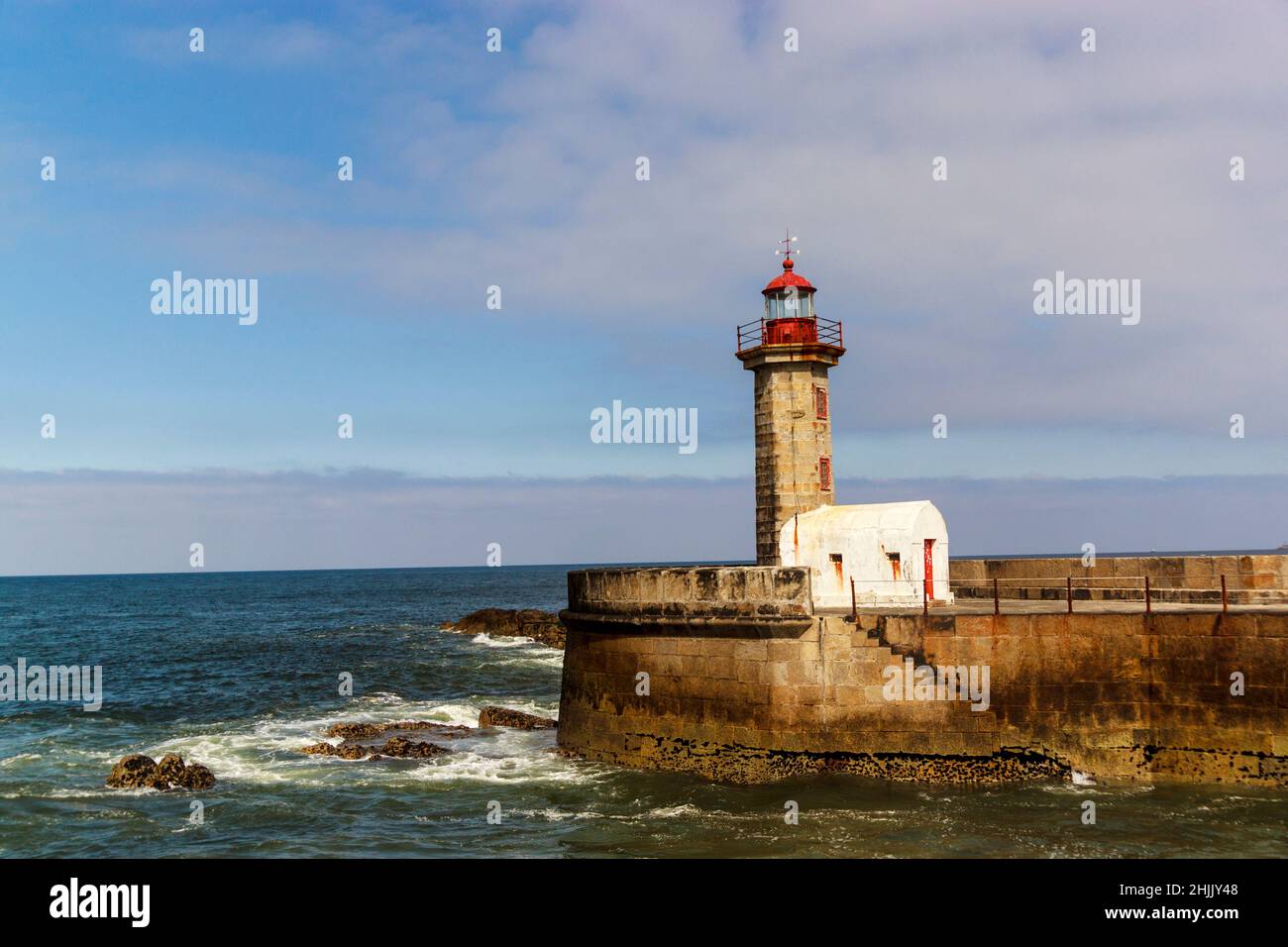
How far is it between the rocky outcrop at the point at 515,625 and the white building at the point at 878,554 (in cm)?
2852

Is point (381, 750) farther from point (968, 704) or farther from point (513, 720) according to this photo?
point (968, 704)

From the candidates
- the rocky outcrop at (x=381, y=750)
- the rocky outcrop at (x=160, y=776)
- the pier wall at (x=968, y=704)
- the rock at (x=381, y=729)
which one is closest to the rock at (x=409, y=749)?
the rocky outcrop at (x=381, y=750)

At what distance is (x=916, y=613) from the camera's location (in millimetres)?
16172

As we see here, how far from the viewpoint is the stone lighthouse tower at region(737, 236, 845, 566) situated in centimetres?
2089

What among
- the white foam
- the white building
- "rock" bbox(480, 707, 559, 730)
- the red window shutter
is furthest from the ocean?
the red window shutter

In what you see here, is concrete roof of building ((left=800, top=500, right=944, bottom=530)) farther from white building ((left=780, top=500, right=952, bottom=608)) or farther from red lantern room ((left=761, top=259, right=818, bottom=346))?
red lantern room ((left=761, top=259, right=818, bottom=346))

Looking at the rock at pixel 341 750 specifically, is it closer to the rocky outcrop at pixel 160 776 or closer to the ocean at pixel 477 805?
the ocean at pixel 477 805

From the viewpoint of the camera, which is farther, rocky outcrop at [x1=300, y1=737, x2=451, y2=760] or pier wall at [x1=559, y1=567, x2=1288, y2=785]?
rocky outcrop at [x1=300, y1=737, x2=451, y2=760]

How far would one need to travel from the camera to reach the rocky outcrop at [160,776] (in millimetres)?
17625

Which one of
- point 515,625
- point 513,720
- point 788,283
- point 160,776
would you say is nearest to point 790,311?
point 788,283

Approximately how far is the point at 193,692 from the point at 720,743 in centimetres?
2144

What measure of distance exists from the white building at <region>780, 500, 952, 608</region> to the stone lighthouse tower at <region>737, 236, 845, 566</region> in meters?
1.28
